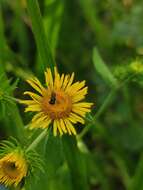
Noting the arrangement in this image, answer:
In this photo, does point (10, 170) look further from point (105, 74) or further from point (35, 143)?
point (105, 74)

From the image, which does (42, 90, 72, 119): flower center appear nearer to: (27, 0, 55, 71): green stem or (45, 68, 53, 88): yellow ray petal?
(45, 68, 53, 88): yellow ray petal

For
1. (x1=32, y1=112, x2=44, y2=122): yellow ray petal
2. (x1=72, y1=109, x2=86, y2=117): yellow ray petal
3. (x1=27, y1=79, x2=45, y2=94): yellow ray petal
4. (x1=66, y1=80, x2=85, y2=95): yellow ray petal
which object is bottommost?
(x1=72, y1=109, x2=86, y2=117): yellow ray petal

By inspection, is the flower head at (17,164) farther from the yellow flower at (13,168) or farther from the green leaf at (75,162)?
the green leaf at (75,162)

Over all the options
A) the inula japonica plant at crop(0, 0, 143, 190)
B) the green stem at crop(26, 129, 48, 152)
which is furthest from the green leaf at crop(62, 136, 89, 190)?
the green stem at crop(26, 129, 48, 152)

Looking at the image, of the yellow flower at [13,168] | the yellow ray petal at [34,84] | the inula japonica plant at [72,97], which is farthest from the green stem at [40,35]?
the yellow flower at [13,168]

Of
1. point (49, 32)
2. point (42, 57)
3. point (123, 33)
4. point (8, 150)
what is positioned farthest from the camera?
point (123, 33)

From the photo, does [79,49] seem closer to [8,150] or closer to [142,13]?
[142,13]

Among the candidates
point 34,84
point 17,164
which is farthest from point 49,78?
point 17,164

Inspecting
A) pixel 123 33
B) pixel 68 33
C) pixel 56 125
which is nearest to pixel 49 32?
pixel 123 33
